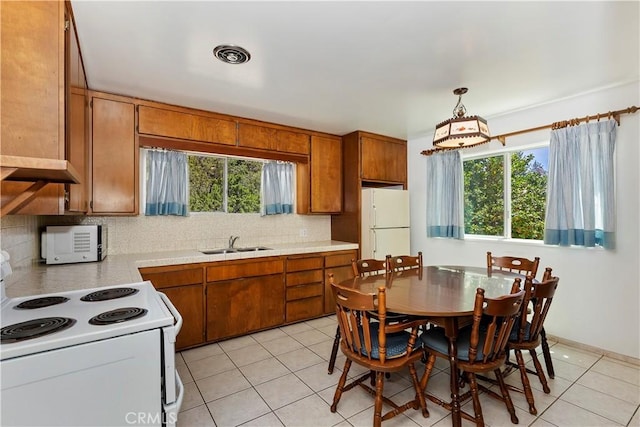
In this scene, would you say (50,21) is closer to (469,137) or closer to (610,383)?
(469,137)

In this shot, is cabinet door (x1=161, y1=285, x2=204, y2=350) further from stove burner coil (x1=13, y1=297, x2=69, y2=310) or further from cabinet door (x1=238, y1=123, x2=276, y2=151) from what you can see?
cabinet door (x1=238, y1=123, x2=276, y2=151)

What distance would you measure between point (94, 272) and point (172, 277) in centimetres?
68

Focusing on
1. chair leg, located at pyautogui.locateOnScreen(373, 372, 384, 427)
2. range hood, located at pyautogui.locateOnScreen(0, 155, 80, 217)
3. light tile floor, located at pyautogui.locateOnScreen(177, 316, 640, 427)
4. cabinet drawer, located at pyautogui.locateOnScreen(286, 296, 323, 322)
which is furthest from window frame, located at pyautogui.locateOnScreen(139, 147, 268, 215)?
chair leg, located at pyautogui.locateOnScreen(373, 372, 384, 427)

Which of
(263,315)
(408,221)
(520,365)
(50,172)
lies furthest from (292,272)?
(50,172)

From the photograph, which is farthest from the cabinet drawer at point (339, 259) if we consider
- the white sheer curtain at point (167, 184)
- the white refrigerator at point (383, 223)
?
the white sheer curtain at point (167, 184)

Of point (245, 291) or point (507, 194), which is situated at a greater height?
point (507, 194)

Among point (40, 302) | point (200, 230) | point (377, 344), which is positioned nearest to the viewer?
point (40, 302)

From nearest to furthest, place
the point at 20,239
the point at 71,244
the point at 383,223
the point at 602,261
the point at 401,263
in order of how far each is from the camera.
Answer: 1. the point at 20,239
2. the point at 71,244
3. the point at 602,261
4. the point at 401,263
5. the point at 383,223

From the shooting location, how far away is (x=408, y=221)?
438 cm

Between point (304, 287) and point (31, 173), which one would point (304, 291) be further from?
point (31, 173)

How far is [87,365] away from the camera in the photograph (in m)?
1.16

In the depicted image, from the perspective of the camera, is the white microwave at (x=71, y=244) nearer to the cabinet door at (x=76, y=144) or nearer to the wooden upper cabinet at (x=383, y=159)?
the cabinet door at (x=76, y=144)

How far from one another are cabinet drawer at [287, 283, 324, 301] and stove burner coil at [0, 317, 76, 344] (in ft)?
8.00

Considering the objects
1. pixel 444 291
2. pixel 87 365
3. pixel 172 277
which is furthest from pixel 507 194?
pixel 87 365
